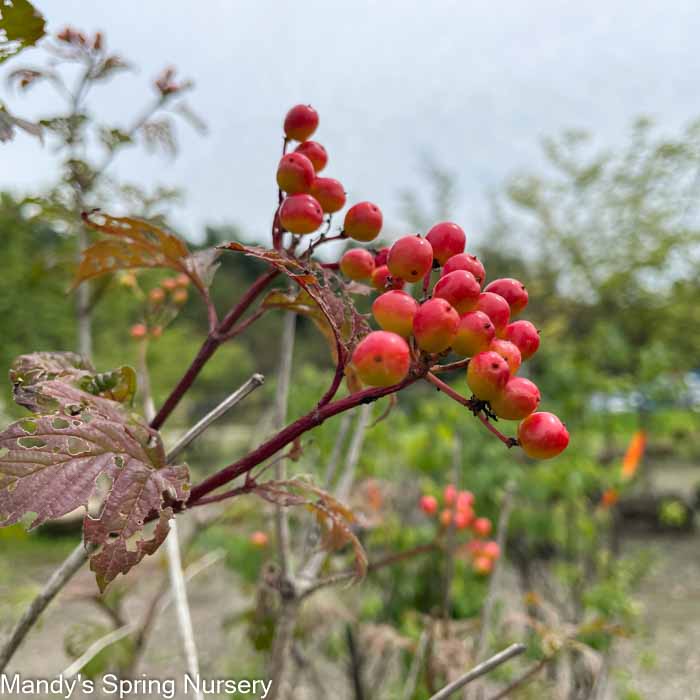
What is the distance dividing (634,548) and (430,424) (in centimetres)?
452

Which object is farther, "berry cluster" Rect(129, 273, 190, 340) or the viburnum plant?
"berry cluster" Rect(129, 273, 190, 340)

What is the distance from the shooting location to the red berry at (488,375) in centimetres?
41

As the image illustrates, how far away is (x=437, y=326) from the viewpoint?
0.39 meters

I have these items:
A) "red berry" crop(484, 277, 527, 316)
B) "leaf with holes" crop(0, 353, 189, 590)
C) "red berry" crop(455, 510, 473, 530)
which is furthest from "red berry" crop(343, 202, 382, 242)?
"red berry" crop(455, 510, 473, 530)

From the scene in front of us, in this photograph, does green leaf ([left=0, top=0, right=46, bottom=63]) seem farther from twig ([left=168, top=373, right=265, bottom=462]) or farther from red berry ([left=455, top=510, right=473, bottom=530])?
red berry ([left=455, top=510, right=473, bottom=530])

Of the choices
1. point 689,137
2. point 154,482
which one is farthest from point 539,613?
point 689,137

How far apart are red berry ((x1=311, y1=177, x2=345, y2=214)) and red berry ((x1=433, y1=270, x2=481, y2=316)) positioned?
0.14 m

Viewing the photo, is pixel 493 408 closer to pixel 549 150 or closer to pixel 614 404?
pixel 614 404

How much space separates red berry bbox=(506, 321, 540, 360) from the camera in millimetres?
449

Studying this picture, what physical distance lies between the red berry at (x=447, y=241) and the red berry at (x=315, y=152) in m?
0.14

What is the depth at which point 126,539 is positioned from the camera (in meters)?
0.38

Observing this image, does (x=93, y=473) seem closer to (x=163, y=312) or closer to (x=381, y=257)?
(x=381, y=257)

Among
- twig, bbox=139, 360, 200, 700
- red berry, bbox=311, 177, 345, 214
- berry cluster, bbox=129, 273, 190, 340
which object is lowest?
Answer: twig, bbox=139, 360, 200, 700

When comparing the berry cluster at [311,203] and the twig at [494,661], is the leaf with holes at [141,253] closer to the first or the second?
the berry cluster at [311,203]
